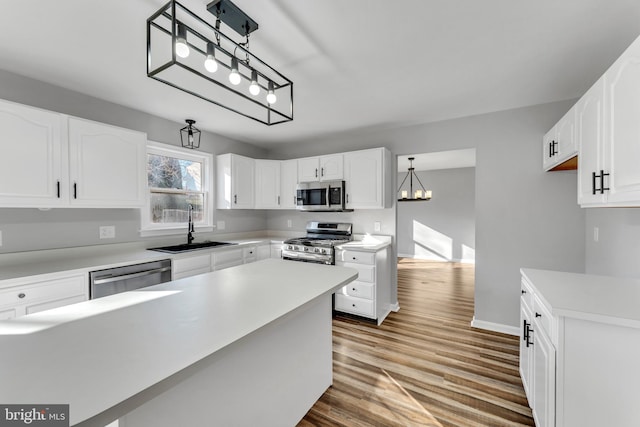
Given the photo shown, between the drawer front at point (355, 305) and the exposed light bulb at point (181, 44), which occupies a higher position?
the exposed light bulb at point (181, 44)

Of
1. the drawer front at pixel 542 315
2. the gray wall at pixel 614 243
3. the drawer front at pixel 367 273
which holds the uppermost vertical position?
the gray wall at pixel 614 243

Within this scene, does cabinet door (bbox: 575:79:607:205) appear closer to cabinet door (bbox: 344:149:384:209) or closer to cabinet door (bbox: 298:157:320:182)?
cabinet door (bbox: 344:149:384:209)

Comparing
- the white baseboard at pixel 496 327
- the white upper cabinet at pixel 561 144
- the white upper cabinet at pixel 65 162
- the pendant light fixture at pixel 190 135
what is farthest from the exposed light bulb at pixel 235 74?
the white baseboard at pixel 496 327

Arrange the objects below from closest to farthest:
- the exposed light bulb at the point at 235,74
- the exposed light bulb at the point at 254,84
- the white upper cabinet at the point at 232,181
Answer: the exposed light bulb at the point at 235,74
the exposed light bulb at the point at 254,84
the white upper cabinet at the point at 232,181

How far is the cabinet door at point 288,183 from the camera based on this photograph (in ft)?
13.3

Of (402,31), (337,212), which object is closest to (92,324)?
(402,31)

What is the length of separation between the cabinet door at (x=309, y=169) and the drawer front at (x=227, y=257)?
4.60ft

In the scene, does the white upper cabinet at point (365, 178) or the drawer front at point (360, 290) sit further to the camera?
the white upper cabinet at point (365, 178)

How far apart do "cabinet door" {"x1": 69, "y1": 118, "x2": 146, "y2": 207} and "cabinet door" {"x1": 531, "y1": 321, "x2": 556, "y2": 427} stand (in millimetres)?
3366

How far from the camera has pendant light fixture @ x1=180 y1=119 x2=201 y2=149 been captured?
3256 millimetres

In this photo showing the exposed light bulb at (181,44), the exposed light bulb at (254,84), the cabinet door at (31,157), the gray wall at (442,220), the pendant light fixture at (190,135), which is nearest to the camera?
the exposed light bulb at (181,44)

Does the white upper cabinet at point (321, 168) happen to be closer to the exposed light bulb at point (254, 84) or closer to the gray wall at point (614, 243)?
the exposed light bulb at point (254, 84)

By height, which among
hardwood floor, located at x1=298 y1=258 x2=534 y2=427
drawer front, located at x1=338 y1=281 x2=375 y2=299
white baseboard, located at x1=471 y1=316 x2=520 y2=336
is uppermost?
drawer front, located at x1=338 y1=281 x2=375 y2=299

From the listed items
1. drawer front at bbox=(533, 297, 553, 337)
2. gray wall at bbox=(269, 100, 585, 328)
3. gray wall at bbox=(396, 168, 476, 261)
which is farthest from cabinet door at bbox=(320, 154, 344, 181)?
gray wall at bbox=(396, 168, 476, 261)
